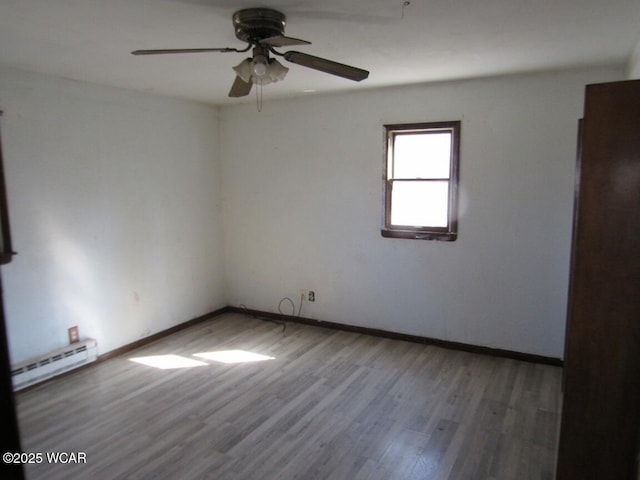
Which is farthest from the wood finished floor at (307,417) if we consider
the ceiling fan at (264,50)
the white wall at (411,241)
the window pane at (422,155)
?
the ceiling fan at (264,50)

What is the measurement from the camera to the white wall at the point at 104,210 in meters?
3.23

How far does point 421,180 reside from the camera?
399 centimetres

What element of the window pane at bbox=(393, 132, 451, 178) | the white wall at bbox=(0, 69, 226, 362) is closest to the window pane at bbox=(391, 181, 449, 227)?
the window pane at bbox=(393, 132, 451, 178)

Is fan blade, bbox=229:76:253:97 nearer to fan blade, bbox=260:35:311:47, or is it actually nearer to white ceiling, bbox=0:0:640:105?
white ceiling, bbox=0:0:640:105

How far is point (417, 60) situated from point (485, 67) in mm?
610

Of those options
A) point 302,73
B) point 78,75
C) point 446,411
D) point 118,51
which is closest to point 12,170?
point 78,75

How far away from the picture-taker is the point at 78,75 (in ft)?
11.0

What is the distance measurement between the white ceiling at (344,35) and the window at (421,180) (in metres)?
0.58

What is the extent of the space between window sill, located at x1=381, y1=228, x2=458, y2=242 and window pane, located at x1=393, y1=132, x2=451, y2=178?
1.73 feet

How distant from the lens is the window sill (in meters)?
3.88

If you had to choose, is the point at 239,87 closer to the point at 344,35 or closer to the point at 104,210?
the point at 344,35

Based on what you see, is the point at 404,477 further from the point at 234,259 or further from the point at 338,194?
the point at 234,259

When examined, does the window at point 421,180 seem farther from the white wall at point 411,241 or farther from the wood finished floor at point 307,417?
the wood finished floor at point 307,417

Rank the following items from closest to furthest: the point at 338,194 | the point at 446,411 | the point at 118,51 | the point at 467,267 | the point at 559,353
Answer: the point at 118,51 → the point at 446,411 → the point at 559,353 → the point at 467,267 → the point at 338,194
